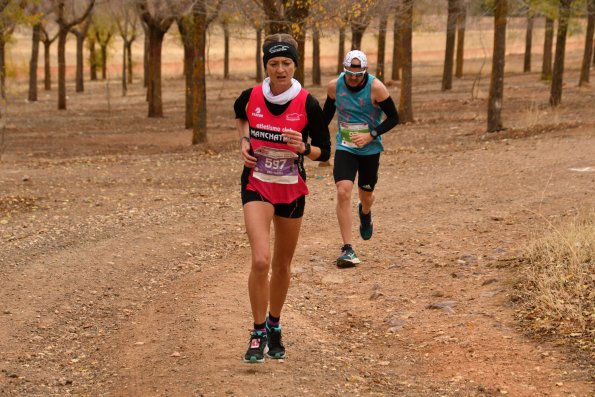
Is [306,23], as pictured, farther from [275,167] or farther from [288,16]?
[275,167]

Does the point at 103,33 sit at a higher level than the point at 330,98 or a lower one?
lower

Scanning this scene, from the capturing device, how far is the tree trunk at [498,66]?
686 inches

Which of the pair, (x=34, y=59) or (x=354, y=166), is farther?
(x=34, y=59)

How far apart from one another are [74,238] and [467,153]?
323 inches

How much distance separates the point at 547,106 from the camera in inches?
952

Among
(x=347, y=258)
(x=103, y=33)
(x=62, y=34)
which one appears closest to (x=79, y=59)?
(x=103, y=33)

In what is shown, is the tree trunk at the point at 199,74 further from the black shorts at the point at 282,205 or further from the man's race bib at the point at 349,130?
the black shorts at the point at 282,205

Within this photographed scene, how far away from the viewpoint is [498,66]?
1805 cm

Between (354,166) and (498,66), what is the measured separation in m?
10.3

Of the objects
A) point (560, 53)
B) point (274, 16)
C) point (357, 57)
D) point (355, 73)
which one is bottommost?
point (560, 53)

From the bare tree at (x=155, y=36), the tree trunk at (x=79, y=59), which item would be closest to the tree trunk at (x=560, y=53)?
the bare tree at (x=155, y=36)

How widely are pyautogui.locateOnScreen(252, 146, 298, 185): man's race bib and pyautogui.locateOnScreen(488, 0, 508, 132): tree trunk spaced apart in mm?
12682

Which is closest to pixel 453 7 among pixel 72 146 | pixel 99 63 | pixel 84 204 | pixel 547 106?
pixel 547 106

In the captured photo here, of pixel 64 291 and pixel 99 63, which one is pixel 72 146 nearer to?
pixel 64 291
